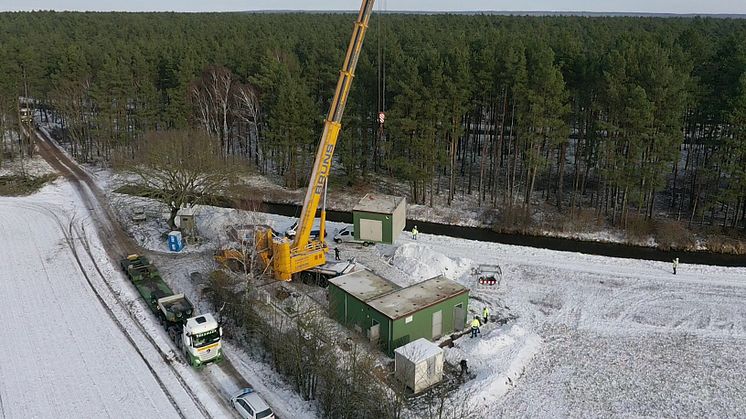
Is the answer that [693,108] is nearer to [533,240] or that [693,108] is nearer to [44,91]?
[533,240]

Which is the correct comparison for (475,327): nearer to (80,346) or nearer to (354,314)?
(354,314)

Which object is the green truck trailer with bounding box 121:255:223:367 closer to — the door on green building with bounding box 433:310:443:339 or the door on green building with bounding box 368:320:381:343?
the door on green building with bounding box 368:320:381:343

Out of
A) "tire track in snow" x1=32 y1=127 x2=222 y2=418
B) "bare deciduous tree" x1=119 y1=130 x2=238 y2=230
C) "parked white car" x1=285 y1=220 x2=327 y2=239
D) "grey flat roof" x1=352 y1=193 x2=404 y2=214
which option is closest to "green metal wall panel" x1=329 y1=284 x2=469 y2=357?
"parked white car" x1=285 y1=220 x2=327 y2=239

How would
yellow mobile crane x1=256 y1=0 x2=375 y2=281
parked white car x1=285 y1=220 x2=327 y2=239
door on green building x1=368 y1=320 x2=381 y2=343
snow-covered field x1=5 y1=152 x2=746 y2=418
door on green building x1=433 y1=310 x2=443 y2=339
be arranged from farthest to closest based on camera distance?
parked white car x1=285 y1=220 x2=327 y2=239 < yellow mobile crane x1=256 y1=0 x2=375 y2=281 < door on green building x1=433 y1=310 x2=443 y2=339 < door on green building x1=368 y1=320 x2=381 y2=343 < snow-covered field x1=5 y1=152 x2=746 y2=418

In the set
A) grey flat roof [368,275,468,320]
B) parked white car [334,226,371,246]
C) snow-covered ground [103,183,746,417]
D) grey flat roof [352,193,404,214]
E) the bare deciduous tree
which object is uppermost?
the bare deciduous tree

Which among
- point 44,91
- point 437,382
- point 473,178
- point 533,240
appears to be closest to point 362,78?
point 473,178

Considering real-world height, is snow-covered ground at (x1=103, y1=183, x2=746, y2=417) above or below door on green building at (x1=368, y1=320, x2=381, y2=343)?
below

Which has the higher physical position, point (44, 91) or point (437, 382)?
point (44, 91)
